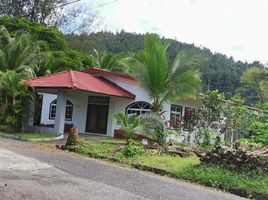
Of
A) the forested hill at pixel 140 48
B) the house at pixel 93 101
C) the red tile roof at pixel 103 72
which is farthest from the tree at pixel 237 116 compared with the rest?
the forested hill at pixel 140 48

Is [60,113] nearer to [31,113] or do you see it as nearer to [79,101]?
[31,113]

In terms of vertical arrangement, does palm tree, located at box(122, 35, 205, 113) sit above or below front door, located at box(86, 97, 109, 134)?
→ above

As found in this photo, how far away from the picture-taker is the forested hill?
51.1m

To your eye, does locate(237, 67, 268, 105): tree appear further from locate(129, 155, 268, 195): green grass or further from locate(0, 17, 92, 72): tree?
locate(129, 155, 268, 195): green grass

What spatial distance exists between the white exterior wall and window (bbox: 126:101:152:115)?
215 millimetres

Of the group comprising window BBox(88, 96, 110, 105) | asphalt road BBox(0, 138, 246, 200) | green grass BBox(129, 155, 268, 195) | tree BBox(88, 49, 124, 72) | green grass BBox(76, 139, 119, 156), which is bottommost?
asphalt road BBox(0, 138, 246, 200)

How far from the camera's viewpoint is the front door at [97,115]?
27.0 meters

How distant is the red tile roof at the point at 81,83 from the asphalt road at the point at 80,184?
10.2 meters

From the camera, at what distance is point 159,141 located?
18.6 metres

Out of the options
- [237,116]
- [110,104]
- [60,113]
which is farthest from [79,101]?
[237,116]

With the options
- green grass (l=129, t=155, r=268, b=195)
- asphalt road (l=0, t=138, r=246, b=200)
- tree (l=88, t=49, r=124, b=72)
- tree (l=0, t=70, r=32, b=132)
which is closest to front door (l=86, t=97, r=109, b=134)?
tree (l=0, t=70, r=32, b=132)

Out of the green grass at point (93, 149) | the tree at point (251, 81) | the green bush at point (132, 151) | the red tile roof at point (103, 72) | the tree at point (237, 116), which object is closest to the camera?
the green bush at point (132, 151)

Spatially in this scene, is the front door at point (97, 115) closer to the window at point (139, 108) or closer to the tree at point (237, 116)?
the window at point (139, 108)

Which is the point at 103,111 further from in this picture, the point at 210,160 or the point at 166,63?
the point at 210,160
